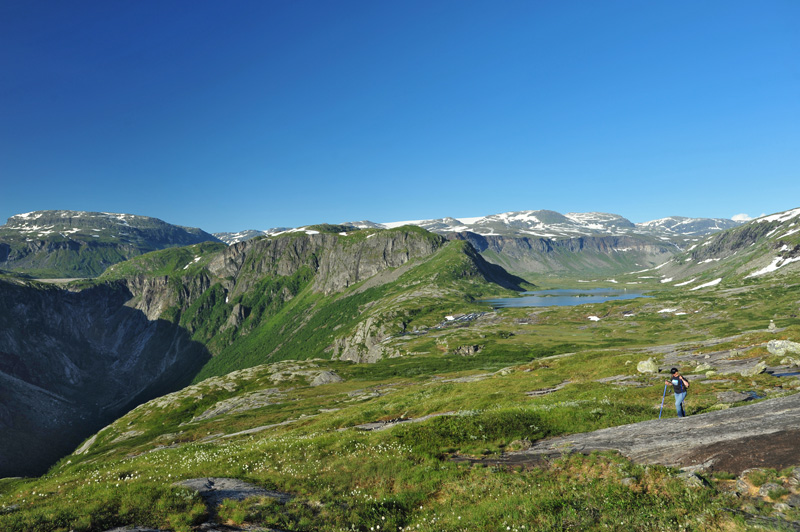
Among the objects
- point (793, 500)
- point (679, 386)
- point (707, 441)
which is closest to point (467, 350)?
point (679, 386)

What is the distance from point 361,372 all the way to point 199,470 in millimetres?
144708

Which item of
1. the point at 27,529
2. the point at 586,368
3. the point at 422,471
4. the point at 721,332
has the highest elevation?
the point at 27,529

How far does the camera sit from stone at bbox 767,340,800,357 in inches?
1650

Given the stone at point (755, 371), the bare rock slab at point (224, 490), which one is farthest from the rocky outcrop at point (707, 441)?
the stone at point (755, 371)

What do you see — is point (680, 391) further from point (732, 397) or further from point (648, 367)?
point (648, 367)

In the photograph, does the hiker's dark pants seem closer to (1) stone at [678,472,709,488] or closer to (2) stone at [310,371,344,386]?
(1) stone at [678,472,709,488]

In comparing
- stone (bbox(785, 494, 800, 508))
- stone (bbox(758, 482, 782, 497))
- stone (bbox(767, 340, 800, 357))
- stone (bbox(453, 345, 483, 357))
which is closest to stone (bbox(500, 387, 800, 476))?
stone (bbox(758, 482, 782, 497))

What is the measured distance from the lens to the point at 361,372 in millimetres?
166125

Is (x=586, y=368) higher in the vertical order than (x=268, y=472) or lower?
lower

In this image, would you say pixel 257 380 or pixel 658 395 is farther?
pixel 257 380

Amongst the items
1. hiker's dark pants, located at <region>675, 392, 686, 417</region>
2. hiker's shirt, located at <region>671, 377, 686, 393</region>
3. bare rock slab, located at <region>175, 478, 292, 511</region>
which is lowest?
bare rock slab, located at <region>175, 478, 292, 511</region>

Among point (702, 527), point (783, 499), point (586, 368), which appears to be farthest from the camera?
point (586, 368)

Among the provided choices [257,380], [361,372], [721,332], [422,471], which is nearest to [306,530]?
[422,471]

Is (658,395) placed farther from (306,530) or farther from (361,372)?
(361,372)
